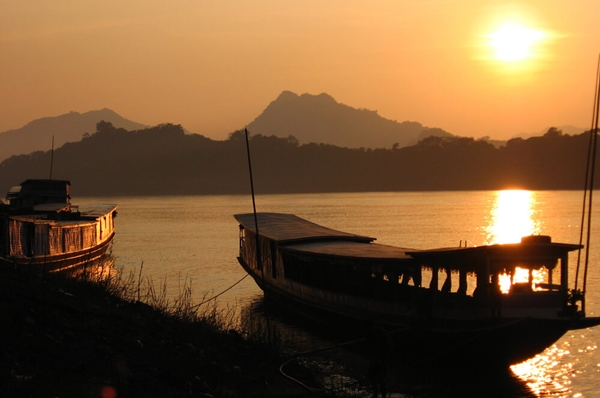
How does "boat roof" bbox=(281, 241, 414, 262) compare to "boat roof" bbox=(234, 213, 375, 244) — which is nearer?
"boat roof" bbox=(281, 241, 414, 262)

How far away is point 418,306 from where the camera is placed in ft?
78.0

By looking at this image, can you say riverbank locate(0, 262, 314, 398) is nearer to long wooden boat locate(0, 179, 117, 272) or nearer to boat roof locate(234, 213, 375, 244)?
long wooden boat locate(0, 179, 117, 272)

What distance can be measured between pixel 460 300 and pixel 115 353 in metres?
11.4

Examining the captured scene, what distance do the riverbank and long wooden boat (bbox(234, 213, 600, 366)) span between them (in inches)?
146

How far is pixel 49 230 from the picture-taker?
3797cm

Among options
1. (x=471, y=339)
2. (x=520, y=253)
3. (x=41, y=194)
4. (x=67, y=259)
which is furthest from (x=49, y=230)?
(x=520, y=253)

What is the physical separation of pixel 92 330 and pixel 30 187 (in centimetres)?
4692

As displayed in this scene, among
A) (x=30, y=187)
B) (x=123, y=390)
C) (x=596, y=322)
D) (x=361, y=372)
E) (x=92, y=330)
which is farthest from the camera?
(x=30, y=187)

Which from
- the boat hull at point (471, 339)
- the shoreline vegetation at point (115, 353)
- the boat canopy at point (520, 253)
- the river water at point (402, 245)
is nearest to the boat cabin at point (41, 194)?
the river water at point (402, 245)

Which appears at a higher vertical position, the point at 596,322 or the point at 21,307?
the point at 21,307

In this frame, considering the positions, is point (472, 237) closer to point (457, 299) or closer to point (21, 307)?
point (457, 299)

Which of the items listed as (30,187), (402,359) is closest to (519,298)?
(402,359)

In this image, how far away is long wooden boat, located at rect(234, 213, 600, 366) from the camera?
70.8 ft

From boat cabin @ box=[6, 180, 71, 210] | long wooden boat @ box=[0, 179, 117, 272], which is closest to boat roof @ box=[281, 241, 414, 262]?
long wooden boat @ box=[0, 179, 117, 272]
